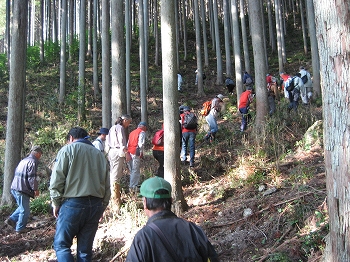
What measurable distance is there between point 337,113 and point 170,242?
2.08m

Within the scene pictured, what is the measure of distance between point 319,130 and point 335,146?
18.3ft

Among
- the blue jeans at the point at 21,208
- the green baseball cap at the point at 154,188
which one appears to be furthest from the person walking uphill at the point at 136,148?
the green baseball cap at the point at 154,188

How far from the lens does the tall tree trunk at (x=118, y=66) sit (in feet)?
29.8

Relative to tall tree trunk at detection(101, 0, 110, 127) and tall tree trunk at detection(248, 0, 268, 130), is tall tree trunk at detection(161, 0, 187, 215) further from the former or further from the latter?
tall tree trunk at detection(101, 0, 110, 127)

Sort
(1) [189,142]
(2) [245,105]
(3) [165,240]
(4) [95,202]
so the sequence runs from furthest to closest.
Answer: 1. (2) [245,105]
2. (1) [189,142]
3. (4) [95,202]
4. (3) [165,240]

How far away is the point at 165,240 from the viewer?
2188mm

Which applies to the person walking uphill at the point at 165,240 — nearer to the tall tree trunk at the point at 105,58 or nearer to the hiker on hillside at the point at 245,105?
the tall tree trunk at the point at 105,58

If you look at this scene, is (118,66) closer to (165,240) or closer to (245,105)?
(245,105)

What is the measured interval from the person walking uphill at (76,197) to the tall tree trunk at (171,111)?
2263 millimetres

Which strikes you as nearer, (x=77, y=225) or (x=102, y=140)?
(x=77, y=225)

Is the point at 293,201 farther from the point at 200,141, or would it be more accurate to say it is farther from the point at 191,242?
the point at 200,141

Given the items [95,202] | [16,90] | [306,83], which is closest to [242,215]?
[95,202]

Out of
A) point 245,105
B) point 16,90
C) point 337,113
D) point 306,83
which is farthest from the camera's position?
point 306,83

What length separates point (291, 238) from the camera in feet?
16.1
